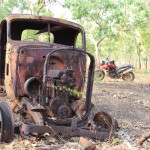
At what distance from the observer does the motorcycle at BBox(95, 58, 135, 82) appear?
1848 centimetres

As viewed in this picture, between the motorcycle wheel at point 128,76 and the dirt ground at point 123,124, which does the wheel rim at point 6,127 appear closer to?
the dirt ground at point 123,124

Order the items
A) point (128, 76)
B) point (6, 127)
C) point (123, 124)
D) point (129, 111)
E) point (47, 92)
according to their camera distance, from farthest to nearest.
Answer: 1. point (128, 76)
2. point (129, 111)
3. point (123, 124)
4. point (47, 92)
5. point (6, 127)

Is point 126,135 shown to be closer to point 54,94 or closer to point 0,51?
point 54,94

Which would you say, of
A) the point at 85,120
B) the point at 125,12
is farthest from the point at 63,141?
the point at 125,12

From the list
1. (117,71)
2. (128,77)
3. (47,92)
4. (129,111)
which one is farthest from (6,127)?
(128,77)

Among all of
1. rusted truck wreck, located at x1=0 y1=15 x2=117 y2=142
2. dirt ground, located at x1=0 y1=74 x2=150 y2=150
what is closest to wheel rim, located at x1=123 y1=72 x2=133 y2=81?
dirt ground, located at x1=0 y1=74 x2=150 y2=150

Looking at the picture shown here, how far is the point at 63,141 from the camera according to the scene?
Answer: 5.16 m

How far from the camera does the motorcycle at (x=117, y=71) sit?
18484mm

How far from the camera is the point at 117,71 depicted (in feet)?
62.6

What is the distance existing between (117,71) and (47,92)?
13610 mm

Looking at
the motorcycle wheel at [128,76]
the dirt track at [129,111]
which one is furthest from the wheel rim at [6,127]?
the motorcycle wheel at [128,76]

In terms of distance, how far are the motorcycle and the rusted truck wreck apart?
38.1 feet

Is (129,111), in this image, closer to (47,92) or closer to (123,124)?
(123,124)

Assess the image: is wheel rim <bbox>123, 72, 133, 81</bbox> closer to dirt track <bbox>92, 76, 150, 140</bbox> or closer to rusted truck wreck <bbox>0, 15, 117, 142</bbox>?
dirt track <bbox>92, 76, 150, 140</bbox>
